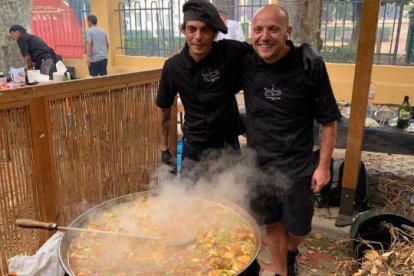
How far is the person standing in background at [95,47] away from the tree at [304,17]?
7.65 metres

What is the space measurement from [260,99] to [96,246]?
5.63 ft

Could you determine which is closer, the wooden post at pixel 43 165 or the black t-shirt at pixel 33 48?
the wooden post at pixel 43 165

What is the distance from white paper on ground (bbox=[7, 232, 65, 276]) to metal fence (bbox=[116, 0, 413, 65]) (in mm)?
8726

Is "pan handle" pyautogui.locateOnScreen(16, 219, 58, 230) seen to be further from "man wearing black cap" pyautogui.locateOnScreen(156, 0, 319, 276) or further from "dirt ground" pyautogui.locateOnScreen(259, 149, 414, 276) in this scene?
"dirt ground" pyautogui.locateOnScreen(259, 149, 414, 276)

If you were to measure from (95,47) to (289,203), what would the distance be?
9789mm

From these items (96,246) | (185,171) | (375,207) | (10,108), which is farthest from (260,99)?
(375,207)

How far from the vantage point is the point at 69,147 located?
3594mm

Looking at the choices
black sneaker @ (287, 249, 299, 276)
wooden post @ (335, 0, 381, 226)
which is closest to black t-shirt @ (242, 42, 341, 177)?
black sneaker @ (287, 249, 299, 276)

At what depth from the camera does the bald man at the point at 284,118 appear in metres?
2.89

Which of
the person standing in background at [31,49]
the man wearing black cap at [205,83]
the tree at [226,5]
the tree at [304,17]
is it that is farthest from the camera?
the tree at [226,5]

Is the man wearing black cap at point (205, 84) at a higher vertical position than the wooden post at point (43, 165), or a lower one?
higher

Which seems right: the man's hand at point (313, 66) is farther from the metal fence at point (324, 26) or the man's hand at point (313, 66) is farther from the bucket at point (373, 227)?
the metal fence at point (324, 26)

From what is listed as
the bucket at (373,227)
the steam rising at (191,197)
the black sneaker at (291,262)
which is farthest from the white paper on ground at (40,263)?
the bucket at (373,227)

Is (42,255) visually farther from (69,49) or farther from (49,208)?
(69,49)
